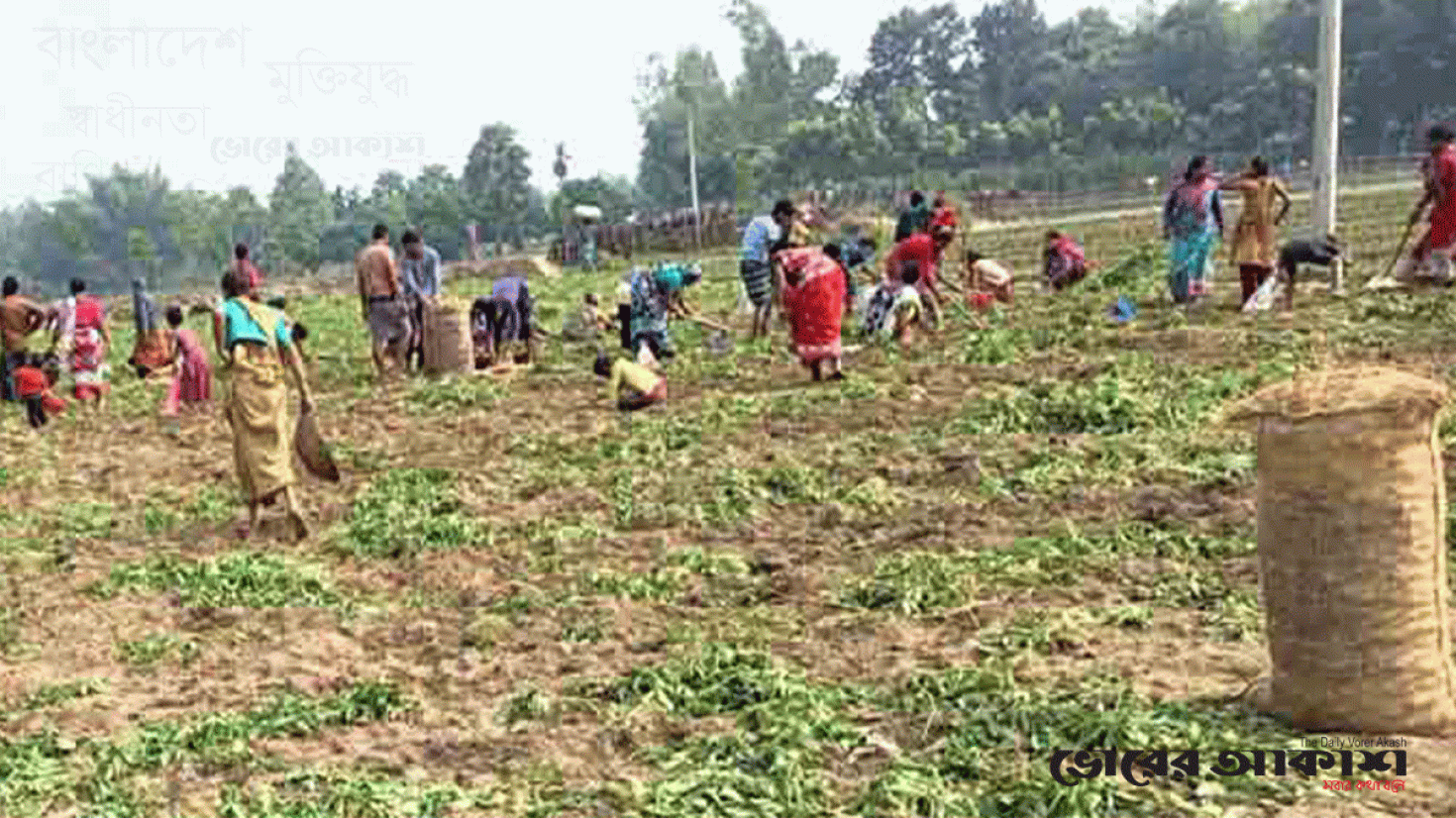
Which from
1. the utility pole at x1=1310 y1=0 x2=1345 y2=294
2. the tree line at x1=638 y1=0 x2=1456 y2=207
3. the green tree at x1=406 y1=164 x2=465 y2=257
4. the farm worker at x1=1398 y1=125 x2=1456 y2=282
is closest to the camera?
the farm worker at x1=1398 y1=125 x2=1456 y2=282

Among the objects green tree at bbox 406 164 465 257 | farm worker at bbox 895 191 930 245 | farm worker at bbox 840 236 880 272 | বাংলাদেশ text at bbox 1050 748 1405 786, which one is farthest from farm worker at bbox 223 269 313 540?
green tree at bbox 406 164 465 257

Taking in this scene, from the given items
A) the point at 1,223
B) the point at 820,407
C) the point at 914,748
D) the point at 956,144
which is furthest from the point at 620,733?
the point at 1,223

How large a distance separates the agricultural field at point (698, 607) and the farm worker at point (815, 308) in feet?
1.39

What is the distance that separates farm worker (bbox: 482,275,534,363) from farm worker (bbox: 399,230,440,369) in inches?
24.3

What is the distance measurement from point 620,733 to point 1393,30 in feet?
218

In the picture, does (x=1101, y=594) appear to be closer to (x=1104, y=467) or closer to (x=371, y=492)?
(x=1104, y=467)

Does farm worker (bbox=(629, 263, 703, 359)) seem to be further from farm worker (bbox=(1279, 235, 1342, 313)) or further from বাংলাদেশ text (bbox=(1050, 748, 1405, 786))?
বাংলাদেশ text (bbox=(1050, 748, 1405, 786))

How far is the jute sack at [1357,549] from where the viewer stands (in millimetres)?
4043

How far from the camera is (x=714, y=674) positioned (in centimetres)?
516

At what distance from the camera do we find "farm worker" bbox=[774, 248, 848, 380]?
1160 cm

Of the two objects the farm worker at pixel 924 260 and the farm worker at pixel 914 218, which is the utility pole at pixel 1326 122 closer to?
the farm worker at pixel 924 260

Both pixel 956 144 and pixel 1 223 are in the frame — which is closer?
pixel 956 144

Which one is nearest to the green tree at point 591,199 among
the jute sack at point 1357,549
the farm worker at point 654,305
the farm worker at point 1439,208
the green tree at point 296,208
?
the green tree at point 296,208

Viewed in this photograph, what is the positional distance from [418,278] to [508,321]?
102 centimetres
